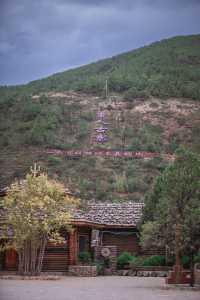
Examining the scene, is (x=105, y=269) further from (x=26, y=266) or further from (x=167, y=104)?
(x=167, y=104)

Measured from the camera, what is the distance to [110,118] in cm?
6094

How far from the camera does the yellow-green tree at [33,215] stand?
2273 centimetres

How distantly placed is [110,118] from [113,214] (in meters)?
31.8

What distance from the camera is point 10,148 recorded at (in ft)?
178

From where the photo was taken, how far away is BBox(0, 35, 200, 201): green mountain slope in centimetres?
4809

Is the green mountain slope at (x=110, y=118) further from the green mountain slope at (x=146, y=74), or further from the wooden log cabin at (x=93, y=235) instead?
the wooden log cabin at (x=93, y=235)

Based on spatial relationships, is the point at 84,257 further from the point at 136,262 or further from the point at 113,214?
the point at 113,214

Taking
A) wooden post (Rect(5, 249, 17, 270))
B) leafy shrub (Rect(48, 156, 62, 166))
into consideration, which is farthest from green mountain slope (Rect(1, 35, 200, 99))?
wooden post (Rect(5, 249, 17, 270))

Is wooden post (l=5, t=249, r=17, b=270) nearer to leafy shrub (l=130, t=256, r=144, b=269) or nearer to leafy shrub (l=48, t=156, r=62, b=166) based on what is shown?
leafy shrub (l=130, t=256, r=144, b=269)

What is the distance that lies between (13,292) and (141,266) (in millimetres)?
11737

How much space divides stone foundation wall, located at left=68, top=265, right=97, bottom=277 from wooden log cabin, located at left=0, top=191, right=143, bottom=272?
3.06ft

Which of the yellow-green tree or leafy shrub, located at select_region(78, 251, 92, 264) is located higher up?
the yellow-green tree

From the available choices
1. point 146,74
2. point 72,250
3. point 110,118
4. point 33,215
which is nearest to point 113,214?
point 72,250

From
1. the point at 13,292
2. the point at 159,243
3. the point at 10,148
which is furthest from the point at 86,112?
the point at 13,292
